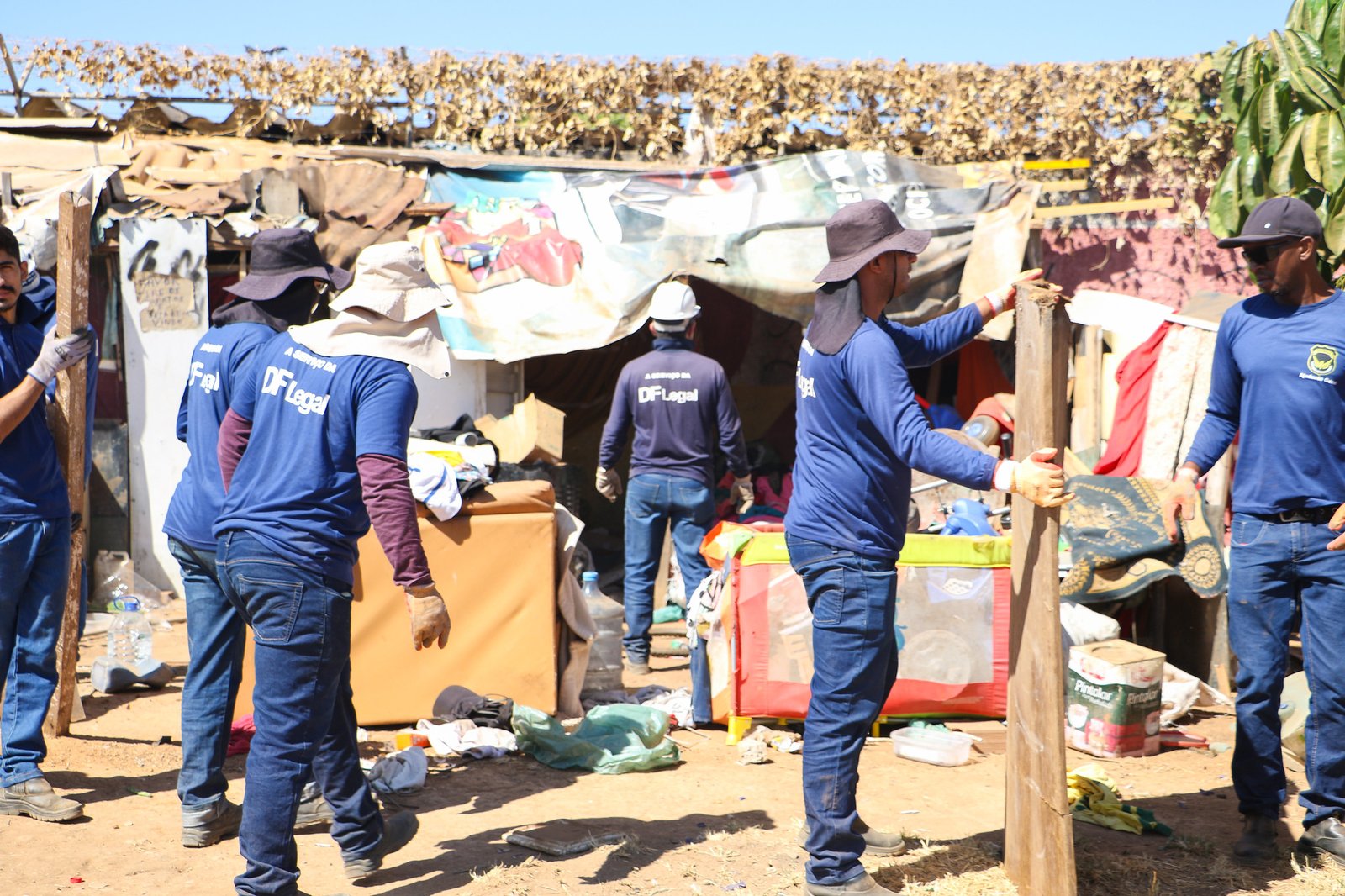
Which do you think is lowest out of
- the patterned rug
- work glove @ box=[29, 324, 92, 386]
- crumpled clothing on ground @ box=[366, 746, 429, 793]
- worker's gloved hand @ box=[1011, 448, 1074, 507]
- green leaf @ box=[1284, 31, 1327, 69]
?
crumpled clothing on ground @ box=[366, 746, 429, 793]

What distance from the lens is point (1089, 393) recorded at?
9.31 meters

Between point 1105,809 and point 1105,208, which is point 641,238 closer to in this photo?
point 1105,208

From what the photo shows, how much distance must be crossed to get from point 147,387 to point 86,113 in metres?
3.00

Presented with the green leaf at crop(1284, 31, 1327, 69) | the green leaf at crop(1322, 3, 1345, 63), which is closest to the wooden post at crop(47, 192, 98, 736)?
the green leaf at crop(1284, 31, 1327, 69)

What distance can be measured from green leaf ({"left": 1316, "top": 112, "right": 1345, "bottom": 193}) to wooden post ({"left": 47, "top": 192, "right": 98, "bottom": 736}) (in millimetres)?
6388

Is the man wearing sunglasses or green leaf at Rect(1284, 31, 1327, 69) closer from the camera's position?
the man wearing sunglasses

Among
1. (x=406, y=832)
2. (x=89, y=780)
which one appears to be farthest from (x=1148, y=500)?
(x=89, y=780)

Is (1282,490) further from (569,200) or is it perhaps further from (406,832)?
(569,200)

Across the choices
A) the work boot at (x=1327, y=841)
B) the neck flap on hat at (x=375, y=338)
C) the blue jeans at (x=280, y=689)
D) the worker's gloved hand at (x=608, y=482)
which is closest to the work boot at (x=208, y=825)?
the blue jeans at (x=280, y=689)

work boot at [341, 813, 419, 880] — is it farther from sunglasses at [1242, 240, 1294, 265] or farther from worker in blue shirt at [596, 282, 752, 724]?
sunglasses at [1242, 240, 1294, 265]

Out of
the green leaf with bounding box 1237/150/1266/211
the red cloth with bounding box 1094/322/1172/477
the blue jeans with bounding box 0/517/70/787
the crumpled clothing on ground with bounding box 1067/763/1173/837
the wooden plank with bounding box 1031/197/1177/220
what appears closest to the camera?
the crumpled clothing on ground with bounding box 1067/763/1173/837

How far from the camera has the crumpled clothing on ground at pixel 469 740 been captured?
570 cm

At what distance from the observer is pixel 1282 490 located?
13.8ft

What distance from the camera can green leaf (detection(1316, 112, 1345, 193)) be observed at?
22.3 ft
